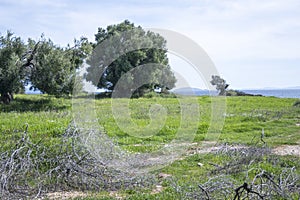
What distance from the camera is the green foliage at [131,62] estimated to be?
26.8 meters

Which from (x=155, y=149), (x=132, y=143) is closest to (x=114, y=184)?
(x=155, y=149)

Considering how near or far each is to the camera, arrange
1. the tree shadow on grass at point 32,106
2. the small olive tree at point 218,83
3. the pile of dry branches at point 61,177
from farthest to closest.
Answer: the tree shadow on grass at point 32,106 < the small olive tree at point 218,83 < the pile of dry branches at point 61,177

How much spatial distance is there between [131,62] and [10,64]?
37.2 feet

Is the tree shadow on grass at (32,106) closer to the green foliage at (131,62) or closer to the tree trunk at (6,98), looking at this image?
the tree trunk at (6,98)

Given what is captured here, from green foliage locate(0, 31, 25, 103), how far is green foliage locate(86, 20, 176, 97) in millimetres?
5818

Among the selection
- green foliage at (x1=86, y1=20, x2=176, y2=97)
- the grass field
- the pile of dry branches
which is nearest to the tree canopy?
green foliage at (x1=86, y1=20, x2=176, y2=97)

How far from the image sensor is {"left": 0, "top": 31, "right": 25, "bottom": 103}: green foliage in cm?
1945

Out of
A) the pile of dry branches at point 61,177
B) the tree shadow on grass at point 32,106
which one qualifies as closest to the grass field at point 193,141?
the tree shadow on grass at point 32,106

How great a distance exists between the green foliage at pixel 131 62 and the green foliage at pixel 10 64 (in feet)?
19.1

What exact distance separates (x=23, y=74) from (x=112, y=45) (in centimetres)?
877

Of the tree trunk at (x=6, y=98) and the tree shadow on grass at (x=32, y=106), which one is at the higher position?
the tree trunk at (x=6, y=98)

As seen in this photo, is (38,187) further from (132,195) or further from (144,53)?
(144,53)

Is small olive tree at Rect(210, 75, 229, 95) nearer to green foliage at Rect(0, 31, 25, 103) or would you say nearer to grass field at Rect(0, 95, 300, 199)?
grass field at Rect(0, 95, 300, 199)

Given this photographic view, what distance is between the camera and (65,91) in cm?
2119
